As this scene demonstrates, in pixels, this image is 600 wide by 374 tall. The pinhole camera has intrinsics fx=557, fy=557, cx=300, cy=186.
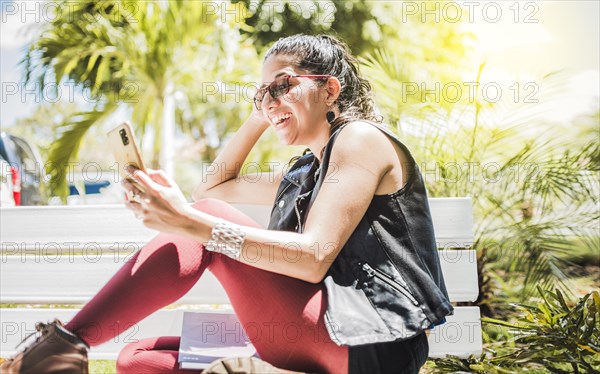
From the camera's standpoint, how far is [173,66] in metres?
7.24

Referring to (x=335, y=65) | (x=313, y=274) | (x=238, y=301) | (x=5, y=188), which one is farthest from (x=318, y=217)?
(x=5, y=188)

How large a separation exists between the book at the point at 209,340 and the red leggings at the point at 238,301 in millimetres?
193

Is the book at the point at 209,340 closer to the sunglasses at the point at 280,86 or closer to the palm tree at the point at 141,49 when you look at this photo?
the sunglasses at the point at 280,86

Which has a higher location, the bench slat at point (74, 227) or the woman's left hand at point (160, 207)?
the woman's left hand at point (160, 207)

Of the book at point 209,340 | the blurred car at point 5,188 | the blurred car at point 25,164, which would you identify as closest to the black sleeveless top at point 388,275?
the book at point 209,340

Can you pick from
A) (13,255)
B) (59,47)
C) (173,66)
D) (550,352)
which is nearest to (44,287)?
(13,255)

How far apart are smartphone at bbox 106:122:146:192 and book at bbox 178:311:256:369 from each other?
0.54m

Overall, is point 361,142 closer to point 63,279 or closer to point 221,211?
point 221,211

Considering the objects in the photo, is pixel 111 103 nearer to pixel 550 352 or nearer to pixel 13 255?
pixel 13 255

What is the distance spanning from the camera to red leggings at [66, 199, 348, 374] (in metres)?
1.37

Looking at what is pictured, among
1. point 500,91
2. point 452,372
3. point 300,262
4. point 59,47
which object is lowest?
point 452,372

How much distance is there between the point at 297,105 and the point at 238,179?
22.6 inches

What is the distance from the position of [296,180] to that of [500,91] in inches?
76.7

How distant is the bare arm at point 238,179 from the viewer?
2.15 metres
